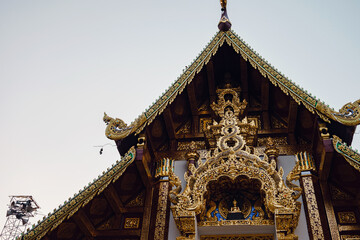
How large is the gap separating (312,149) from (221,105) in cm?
196

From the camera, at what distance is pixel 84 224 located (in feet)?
20.6

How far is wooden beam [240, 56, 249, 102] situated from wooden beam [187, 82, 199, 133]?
1111 mm

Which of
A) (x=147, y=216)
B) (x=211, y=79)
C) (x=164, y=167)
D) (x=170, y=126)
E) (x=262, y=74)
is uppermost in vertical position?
(x=211, y=79)

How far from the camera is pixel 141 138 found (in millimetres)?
6566

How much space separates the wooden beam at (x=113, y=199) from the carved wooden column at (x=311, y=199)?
10.2ft

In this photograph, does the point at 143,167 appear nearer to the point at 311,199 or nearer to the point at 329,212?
the point at 311,199

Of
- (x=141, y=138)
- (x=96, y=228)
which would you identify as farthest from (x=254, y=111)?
(x=96, y=228)

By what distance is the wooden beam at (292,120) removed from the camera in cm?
715

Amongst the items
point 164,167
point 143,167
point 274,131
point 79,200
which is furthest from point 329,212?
point 79,200

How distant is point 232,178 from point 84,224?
98.7 inches

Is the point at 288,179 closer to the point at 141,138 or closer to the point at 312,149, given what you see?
the point at 312,149

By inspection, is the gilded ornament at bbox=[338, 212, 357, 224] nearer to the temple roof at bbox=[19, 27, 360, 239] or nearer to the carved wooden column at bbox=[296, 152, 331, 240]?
the carved wooden column at bbox=[296, 152, 331, 240]

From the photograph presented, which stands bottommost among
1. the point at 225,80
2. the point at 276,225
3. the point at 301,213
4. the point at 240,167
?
the point at 276,225

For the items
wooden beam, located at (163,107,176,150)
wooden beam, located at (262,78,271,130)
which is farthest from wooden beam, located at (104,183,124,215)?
wooden beam, located at (262,78,271,130)
